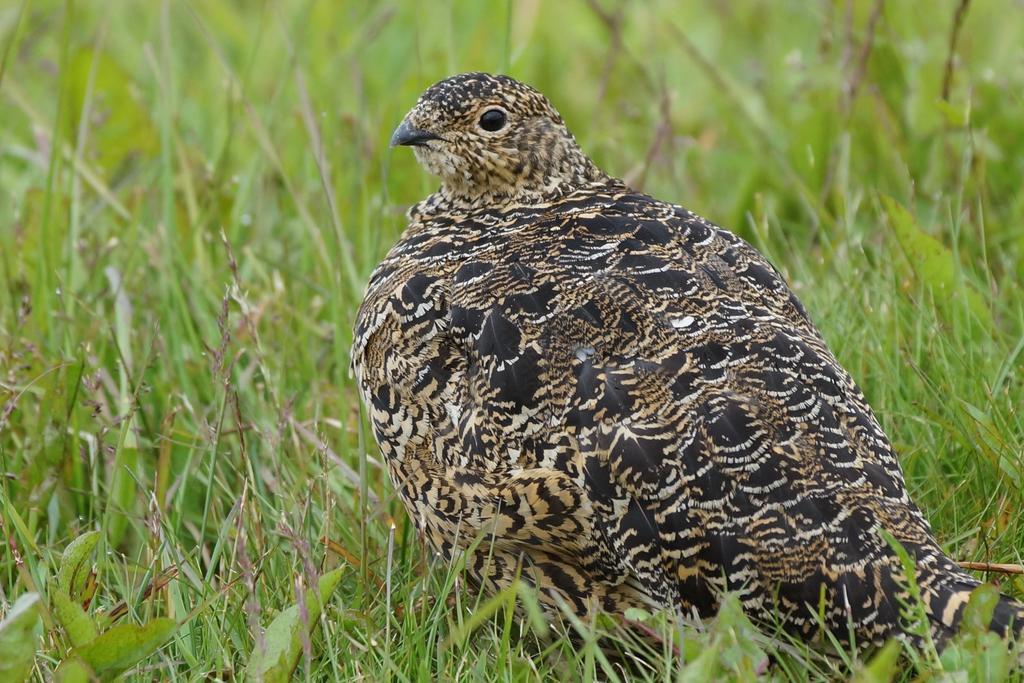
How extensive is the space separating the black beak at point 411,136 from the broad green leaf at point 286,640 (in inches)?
72.5

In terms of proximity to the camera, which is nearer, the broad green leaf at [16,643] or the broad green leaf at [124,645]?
the broad green leaf at [16,643]

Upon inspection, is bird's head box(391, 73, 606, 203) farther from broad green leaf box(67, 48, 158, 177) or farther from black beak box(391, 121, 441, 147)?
broad green leaf box(67, 48, 158, 177)

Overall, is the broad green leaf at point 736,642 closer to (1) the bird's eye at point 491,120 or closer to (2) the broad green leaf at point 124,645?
(2) the broad green leaf at point 124,645

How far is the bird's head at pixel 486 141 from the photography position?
15.5 ft

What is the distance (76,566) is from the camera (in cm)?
372

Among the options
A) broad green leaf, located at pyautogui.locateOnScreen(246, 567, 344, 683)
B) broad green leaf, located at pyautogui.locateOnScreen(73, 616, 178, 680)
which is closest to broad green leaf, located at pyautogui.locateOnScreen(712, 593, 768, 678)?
broad green leaf, located at pyautogui.locateOnScreen(246, 567, 344, 683)

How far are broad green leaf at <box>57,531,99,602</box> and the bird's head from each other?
1803 mm

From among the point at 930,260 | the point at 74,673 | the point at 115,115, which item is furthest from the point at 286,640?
the point at 115,115

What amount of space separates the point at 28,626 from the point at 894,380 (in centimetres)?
292

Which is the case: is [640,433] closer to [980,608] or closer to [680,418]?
[680,418]

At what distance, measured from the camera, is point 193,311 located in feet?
18.2

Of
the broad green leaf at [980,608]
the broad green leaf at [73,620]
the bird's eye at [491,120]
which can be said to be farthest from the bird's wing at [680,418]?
the broad green leaf at [73,620]

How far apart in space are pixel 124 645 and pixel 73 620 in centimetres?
17

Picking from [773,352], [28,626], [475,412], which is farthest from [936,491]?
[28,626]
